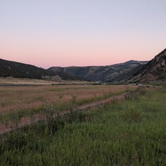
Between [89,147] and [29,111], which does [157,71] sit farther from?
[89,147]

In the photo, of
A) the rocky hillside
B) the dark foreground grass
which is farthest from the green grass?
the rocky hillside

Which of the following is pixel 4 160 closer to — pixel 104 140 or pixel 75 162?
pixel 75 162

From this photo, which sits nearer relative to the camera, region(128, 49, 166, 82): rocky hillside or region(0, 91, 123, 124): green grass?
region(0, 91, 123, 124): green grass

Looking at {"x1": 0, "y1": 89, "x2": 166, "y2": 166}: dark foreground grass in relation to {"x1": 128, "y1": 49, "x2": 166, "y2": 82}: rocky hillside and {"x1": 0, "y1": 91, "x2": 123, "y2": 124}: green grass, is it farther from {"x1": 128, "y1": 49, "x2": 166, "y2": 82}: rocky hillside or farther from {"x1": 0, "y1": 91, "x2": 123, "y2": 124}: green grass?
{"x1": 128, "y1": 49, "x2": 166, "y2": 82}: rocky hillside

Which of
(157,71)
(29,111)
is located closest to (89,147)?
(29,111)

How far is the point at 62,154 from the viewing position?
5.70m

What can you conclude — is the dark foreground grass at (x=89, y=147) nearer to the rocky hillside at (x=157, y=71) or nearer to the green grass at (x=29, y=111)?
the green grass at (x=29, y=111)

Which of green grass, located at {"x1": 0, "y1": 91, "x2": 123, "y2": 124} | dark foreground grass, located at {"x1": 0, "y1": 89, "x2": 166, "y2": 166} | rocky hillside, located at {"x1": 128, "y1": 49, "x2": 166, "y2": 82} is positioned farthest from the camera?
rocky hillside, located at {"x1": 128, "y1": 49, "x2": 166, "y2": 82}

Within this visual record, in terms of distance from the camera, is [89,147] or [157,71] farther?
[157,71]

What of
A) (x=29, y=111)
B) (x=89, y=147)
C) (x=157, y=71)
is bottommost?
(x=89, y=147)

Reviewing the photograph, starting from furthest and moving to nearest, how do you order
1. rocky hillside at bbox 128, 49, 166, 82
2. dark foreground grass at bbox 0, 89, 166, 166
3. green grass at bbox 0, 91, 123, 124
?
1. rocky hillside at bbox 128, 49, 166, 82
2. green grass at bbox 0, 91, 123, 124
3. dark foreground grass at bbox 0, 89, 166, 166

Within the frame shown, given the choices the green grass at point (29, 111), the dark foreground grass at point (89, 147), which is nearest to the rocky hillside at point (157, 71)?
the green grass at point (29, 111)

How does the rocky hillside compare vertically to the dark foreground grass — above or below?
above

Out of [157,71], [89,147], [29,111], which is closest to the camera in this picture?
[89,147]
